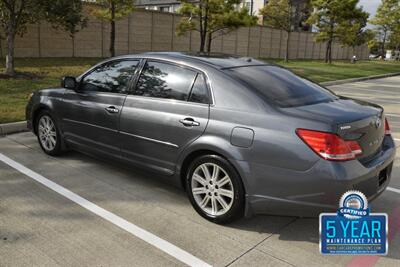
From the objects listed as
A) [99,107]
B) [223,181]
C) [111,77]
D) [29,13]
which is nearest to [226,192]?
[223,181]

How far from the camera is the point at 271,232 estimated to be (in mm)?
Answer: 3576

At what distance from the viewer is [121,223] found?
363cm

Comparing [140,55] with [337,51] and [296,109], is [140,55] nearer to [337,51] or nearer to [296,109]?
[296,109]

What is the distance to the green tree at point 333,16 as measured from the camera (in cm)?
2834

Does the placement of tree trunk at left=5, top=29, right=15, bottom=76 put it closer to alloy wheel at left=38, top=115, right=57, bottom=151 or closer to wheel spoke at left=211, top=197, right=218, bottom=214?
alloy wheel at left=38, top=115, right=57, bottom=151

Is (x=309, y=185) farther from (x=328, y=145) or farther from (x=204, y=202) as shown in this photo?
(x=204, y=202)

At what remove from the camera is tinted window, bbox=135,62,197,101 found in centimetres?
391

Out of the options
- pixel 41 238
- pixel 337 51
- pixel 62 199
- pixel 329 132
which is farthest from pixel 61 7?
pixel 337 51

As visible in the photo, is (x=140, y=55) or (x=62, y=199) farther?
(x=140, y=55)

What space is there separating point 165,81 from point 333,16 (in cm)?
2814

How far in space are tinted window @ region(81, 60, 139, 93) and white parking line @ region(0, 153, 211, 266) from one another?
1229mm

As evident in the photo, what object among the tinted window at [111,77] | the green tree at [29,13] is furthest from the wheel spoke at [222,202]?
the green tree at [29,13]

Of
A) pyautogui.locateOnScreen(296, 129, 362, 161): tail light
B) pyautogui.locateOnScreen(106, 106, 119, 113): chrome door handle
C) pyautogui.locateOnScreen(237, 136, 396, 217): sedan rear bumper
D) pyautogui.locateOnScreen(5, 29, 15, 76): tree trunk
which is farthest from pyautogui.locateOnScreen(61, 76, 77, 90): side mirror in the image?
pyautogui.locateOnScreen(5, 29, 15, 76): tree trunk

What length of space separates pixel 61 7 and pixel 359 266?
11.5m
